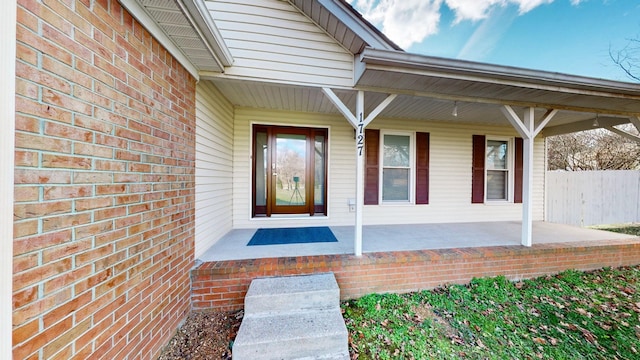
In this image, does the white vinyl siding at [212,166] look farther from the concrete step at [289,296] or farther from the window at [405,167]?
the window at [405,167]

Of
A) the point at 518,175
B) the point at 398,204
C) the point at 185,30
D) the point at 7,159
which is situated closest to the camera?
the point at 7,159

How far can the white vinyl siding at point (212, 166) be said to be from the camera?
2635 mm

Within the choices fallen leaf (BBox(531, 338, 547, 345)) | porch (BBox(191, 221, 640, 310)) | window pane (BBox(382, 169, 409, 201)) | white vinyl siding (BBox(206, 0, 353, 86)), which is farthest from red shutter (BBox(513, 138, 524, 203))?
white vinyl siding (BBox(206, 0, 353, 86))

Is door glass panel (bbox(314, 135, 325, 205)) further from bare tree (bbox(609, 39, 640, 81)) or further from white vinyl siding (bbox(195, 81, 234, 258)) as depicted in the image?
bare tree (bbox(609, 39, 640, 81))

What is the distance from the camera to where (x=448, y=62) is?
8.02ft

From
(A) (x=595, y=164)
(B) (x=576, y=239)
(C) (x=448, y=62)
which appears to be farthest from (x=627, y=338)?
(A) (x=595, y=164)

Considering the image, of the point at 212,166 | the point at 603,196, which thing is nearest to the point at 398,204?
the point at 212,166

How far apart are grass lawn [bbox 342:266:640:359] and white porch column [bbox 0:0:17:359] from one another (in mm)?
2109

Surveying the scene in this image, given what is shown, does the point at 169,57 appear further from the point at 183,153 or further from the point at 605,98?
the point at 605,98

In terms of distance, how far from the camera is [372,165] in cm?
441

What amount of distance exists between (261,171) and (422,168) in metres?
3.39

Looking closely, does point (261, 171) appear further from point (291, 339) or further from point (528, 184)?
point (528, 184)

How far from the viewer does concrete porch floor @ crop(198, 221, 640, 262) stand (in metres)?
2.80

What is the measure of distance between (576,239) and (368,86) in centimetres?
431
